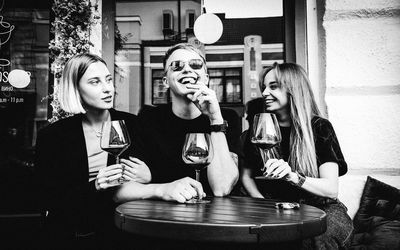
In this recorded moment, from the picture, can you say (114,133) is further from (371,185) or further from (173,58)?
(371,185)

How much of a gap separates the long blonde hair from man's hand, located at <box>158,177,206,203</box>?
700 mm

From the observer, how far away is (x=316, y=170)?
6.52 feet

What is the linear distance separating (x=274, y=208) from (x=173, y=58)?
117 cm

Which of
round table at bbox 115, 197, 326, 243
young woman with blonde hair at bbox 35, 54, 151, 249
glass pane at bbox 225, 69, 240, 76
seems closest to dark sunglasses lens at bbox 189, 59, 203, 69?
young woman with blonde hair at bbox 35, 54, 151, 249

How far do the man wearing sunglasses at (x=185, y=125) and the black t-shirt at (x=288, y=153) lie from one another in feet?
0.94

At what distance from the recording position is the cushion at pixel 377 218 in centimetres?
186

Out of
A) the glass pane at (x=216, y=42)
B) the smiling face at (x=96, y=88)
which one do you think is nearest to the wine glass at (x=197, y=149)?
the smiling face at (x=96, y=88)

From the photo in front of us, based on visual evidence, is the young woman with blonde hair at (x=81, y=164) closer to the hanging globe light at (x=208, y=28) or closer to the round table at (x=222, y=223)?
the round table at (x=222, y=223)

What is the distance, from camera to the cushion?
186cm

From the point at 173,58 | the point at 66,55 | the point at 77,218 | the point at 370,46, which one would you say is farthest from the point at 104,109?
the point at 370,46

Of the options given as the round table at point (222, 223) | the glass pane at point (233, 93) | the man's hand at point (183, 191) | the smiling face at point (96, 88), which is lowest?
the round table at point (222, 223)

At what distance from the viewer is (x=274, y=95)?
223 cm

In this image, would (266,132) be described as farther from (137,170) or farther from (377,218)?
(377,218)

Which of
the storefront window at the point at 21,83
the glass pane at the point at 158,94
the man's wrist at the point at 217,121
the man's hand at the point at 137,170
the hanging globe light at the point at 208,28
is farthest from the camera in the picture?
the glass pane at the point at 158,94
